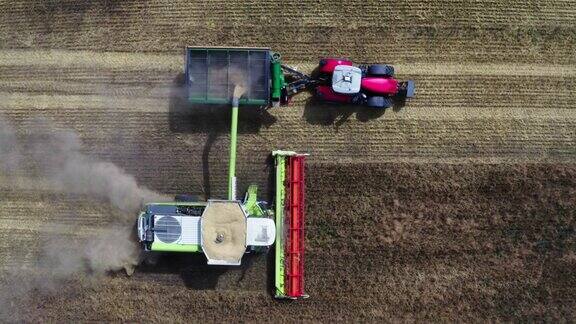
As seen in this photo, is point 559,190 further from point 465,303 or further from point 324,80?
point 324,80

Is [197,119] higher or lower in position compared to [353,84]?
lower

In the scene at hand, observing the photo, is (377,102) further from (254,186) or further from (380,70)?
(254,186)

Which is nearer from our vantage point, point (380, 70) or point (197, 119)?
point (380, 70)

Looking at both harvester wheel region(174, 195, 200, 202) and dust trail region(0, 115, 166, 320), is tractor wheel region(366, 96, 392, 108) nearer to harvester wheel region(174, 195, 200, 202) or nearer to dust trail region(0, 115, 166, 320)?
harvester wheel region(174, 195, 200, 202)

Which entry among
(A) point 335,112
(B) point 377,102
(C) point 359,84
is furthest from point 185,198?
(B) point 377,102

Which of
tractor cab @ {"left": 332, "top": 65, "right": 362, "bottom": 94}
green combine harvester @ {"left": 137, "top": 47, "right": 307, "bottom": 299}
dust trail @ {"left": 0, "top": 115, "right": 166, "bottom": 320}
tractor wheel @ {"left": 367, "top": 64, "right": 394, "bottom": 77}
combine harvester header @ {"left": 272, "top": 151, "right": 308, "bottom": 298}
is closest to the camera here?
green combine harvester @ {"left": 137, "top": 47, "right": 307, "bottom": 299}

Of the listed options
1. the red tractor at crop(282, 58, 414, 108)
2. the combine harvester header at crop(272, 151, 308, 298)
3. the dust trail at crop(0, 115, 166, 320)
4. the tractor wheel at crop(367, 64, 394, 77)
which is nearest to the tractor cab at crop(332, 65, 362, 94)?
the red tractor at crop(282, 58, 414, 108)
